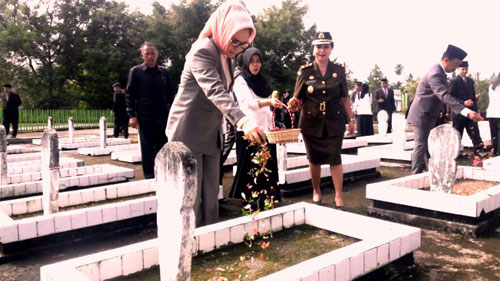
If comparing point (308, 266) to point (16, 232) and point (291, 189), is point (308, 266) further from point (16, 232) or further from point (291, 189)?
point (291, 189)

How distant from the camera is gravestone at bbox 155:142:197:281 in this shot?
2.05m

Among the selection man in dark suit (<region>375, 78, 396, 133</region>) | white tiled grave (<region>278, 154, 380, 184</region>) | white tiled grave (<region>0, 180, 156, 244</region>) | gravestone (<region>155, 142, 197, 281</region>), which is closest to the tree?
man in dark suit (<region>375, 78, 396, 133</region>)

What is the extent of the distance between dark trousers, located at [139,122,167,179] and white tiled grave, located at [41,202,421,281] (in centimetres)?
287

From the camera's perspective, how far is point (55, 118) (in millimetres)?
26938

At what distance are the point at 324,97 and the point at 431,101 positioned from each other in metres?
1.89

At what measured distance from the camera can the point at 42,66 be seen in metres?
35.9

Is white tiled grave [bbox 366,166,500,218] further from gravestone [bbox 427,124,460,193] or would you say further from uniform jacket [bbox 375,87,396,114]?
uniform jacket [bbox 375,87,396,114]

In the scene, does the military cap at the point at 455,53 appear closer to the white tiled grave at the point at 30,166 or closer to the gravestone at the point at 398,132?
the gravestone at the point at 398,132

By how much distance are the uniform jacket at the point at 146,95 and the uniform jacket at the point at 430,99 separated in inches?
144

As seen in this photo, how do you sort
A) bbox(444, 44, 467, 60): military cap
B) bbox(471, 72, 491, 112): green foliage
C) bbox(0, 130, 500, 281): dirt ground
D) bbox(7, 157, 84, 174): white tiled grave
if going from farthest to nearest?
bbox(471, 72, 491, 112): green foliage, bbox(7, 157, 84, 174): white tiled grave, bbox(444, 44, 467, 60): military cap, bbox(0, 130, 500, 281): dirt ground

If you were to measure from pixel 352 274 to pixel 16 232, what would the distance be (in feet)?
10.0

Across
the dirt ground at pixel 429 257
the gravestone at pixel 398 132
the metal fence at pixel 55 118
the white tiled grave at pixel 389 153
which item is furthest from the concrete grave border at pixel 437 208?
the metal fence at pixel 55 118

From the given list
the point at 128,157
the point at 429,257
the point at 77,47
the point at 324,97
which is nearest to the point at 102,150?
the point at 128,157

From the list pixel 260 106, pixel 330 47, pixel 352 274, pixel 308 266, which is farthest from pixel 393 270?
pixel 330 47
